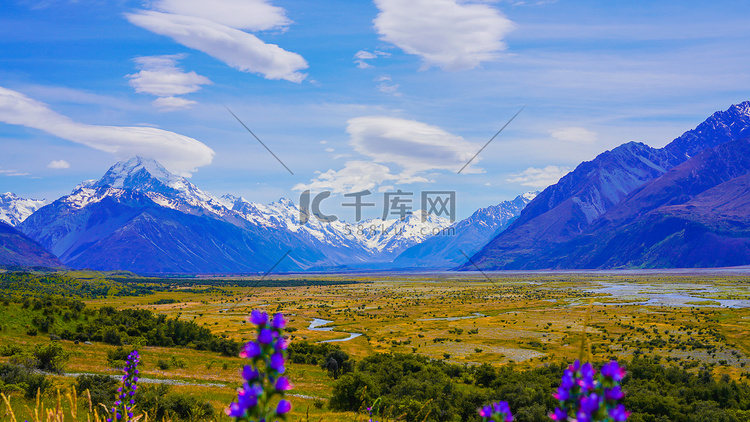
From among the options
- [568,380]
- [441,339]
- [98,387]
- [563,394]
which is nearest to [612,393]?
[568,380]

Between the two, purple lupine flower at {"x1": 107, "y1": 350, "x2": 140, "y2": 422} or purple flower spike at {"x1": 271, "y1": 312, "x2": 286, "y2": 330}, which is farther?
purple lupine flower at {"x1": 107, "y1": 350, "x2": 140, "y2": 422}

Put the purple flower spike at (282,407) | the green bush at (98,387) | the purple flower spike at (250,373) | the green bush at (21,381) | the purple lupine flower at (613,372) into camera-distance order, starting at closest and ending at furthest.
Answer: the purple lupine flower at (613,372) → the purple flower spike at (250,373) → the purple flower spike at (282,407) → the green bush at (98,387) → the green bush at (21,381)

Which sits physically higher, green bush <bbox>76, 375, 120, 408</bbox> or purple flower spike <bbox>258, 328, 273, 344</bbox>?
purple flower spike <bbox>258, 328, 273, 344</bbox>

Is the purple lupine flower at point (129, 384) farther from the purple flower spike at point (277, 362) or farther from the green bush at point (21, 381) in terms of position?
the green bush at point (21, 381)

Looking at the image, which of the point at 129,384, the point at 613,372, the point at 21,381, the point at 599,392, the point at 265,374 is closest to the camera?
the point at 613,372

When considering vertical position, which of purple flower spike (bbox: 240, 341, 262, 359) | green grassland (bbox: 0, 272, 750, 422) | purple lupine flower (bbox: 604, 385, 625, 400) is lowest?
green grassland (bbox: 0, 272, 750, 422)

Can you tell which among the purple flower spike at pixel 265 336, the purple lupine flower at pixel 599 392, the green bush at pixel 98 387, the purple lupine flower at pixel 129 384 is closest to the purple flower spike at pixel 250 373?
the purple flower spike at pixel 265 336

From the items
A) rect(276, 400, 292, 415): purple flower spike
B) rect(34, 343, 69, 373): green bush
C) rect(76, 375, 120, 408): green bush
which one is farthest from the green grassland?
rect(276, 400, 292, 415): purple flower spike

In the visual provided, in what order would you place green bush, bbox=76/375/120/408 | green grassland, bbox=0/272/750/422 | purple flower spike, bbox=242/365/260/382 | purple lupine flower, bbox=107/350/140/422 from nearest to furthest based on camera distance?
purple flower spike, bbox=242/365/260/382 → purple lupine flower, bbox=107/350/140/422 → green bush, bbox=76/375/120/408 → green grassland, bbox=0/272/750/422

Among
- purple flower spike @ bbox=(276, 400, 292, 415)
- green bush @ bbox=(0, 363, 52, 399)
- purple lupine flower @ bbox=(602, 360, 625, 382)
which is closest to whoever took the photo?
purple lupine flower @ bbox=(602, 360, 625, 382)

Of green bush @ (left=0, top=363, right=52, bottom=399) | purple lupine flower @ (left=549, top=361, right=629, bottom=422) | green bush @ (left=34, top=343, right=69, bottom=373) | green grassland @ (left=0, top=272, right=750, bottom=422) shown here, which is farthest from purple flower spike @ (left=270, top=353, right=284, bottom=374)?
green bush @ (left=34, top=343, right=69, bottom=373)

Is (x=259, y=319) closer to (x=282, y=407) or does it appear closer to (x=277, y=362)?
(x=277, y=362)

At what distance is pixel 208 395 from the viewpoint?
2784 centimetres

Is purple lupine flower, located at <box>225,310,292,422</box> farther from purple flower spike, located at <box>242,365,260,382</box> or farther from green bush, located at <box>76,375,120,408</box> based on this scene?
green bush, located at <box>76,375,120,408</box>
